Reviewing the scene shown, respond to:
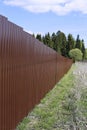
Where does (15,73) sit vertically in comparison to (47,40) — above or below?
below

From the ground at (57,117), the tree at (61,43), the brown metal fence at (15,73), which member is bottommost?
the ground at (57,117)

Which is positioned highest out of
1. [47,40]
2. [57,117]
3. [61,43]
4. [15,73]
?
[47,40]

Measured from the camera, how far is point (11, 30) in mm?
6598

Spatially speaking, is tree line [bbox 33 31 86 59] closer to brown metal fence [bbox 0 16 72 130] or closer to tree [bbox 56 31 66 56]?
tree [bbox 56 31 66 56]

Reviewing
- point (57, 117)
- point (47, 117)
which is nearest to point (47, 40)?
point (57, 117)

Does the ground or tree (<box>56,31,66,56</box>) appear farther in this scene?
tree (<box>56,31,66,56</box>)

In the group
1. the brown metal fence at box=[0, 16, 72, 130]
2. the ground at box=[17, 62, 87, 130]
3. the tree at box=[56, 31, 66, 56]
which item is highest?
the tree at box=[56, 31, 66, 56]

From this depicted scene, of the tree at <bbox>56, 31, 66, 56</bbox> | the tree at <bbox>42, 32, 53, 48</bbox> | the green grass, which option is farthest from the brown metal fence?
the tree at <bbox>56, 31, 66, 56</bbox>

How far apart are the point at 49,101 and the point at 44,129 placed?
4.40 m

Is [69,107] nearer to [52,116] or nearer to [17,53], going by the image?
[52,116]

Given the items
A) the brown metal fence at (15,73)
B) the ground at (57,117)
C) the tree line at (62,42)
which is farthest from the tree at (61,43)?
the brown metal fence at (15,73)

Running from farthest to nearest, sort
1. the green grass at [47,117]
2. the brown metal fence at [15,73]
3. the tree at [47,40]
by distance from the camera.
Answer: the tree at [47,40] < the green grass at [47,117] < the brown metal fence at [15,73]

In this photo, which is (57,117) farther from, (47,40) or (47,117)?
(47,40)

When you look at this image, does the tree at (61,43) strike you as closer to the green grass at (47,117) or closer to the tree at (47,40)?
the tree at (47,40)
